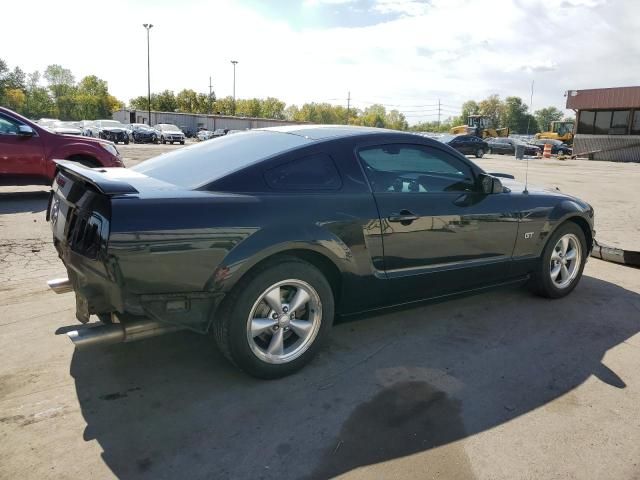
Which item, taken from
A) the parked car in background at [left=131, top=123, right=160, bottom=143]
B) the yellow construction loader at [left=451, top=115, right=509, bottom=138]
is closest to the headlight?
the parked car in background at [left=131, top=123, right=160, bottom=143]

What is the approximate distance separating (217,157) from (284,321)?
120 cm

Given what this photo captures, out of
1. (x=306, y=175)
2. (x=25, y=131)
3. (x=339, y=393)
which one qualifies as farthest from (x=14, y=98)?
(x=339, y=393)

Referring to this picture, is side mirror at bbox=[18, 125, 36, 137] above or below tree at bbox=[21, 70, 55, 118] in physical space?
below

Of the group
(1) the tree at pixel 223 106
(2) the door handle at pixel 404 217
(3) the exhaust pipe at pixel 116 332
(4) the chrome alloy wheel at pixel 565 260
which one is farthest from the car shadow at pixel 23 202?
(1) the tree at pixel 223 106

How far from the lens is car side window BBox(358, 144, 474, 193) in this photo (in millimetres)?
3447

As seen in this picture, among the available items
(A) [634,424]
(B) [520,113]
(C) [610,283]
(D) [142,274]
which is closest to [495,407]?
(A) [634,424]

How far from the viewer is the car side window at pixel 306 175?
3.02 m

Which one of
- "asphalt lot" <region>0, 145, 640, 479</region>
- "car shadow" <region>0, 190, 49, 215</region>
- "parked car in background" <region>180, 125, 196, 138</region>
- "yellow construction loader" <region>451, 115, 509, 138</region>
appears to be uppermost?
"yellow construction loader" <region>451, 115, 509, 138</region>

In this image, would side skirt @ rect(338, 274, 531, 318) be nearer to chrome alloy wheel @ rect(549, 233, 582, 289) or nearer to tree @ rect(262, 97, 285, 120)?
chrome alloy wheel @ rect(549, 233, 582, 289)

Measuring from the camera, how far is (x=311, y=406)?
2.78 meters

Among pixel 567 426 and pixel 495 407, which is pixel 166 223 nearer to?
pixel 495 407

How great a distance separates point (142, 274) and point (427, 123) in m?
124

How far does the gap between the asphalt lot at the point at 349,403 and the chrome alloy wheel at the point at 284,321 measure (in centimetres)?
19

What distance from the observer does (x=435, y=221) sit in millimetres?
3574
